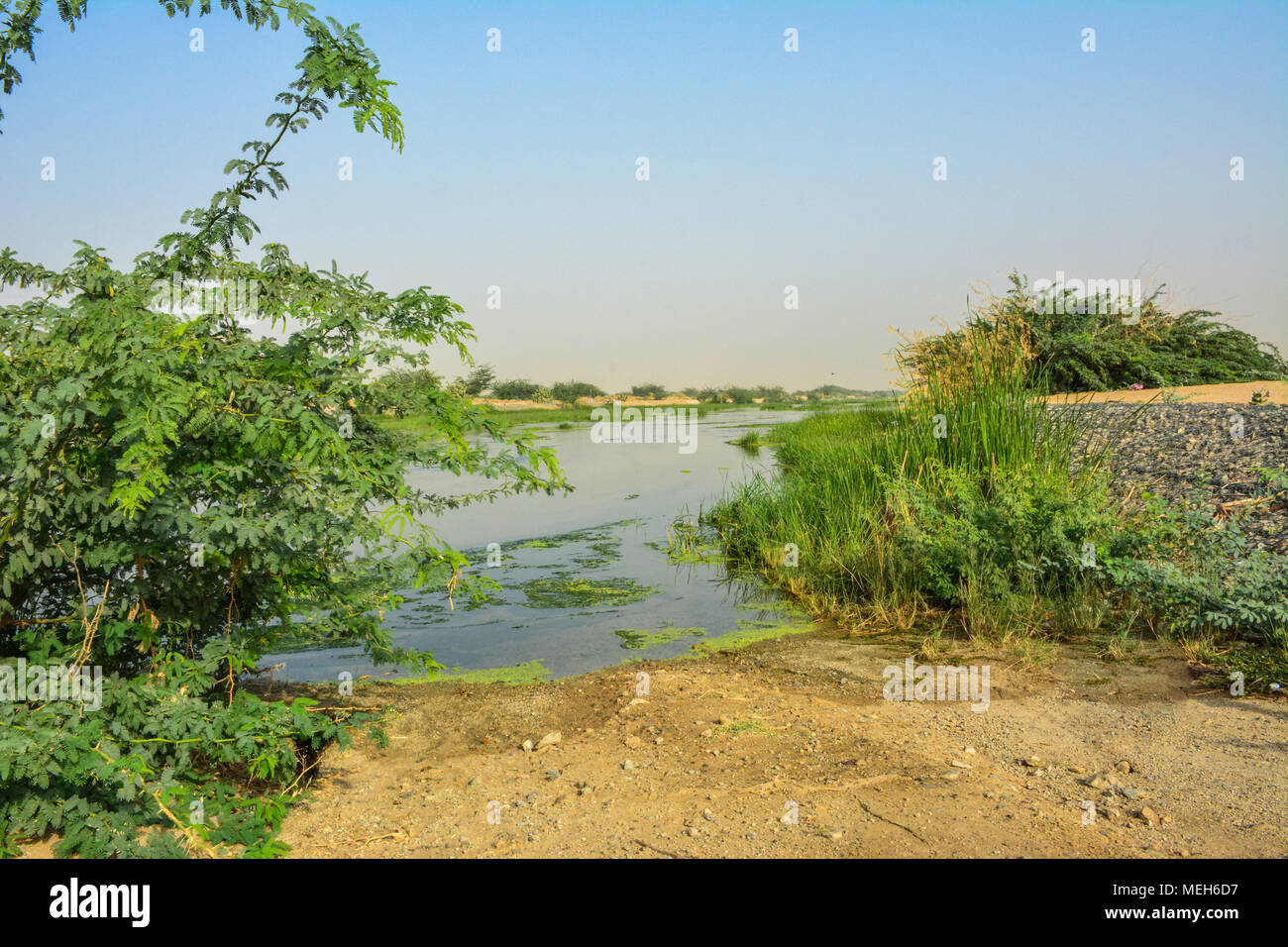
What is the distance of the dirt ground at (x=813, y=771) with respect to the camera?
10.5 feet

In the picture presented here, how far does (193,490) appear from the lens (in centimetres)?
337

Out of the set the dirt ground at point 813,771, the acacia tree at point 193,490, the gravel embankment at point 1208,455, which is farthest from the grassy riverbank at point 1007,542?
the acacia tree at point 193,490

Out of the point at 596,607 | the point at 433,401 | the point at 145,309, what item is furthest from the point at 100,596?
the point at 596,607

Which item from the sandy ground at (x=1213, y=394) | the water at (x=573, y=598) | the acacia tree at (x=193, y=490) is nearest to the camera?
the acacia tree at (x=193, y=490)

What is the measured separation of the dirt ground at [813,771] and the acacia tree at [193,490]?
0.58 m

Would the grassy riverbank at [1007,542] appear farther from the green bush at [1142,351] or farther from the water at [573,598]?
the green bush at [1142,351]

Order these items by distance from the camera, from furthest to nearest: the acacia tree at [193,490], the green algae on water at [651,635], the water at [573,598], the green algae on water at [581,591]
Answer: the green algae on water at [581,591] → the green algae on water at [651,635] → the water at [573,598] → the acacia tree at [193,490]

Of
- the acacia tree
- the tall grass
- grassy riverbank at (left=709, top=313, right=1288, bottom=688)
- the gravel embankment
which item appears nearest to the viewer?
the acacia tree

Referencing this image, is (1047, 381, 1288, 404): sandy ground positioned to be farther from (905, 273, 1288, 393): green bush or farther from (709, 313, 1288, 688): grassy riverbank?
(709, 313, 1288, 688): grassy riverbank

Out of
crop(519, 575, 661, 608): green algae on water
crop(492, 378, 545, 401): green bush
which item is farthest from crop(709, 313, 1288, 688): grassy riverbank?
crop(492, 378, 545, 401): green bush

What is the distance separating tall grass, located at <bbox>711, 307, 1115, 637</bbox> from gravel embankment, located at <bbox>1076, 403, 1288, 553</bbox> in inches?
26.6

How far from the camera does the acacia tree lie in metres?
2.86

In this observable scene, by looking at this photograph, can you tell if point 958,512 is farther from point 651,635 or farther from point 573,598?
point 573,598
